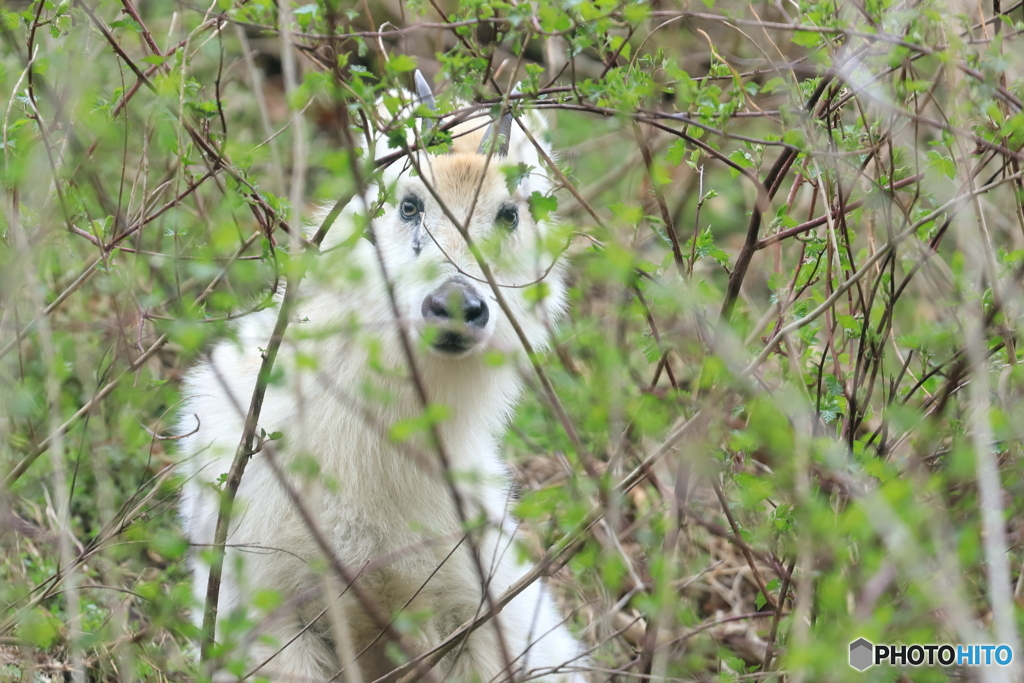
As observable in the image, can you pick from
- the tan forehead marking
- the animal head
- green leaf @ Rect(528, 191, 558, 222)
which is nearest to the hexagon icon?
the animal head

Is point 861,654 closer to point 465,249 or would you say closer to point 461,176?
point 465,249

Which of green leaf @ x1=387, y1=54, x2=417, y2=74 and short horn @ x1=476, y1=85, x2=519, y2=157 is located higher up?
green leaf @ x1=387, y1=54, x2=417, y2=74

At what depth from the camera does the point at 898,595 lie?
11.5ft

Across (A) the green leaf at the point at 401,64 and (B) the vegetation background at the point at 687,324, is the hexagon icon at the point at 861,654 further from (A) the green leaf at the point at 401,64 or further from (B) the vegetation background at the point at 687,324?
(A) the green leaf at the point at 401,64

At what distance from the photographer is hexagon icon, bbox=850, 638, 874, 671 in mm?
2977

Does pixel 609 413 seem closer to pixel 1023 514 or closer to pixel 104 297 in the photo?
pixel 1023 514

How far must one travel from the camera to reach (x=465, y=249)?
3.99 metres

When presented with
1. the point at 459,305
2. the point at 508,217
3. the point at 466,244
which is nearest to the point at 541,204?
the point at 459,305

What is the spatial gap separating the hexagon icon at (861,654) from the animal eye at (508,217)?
231 cm

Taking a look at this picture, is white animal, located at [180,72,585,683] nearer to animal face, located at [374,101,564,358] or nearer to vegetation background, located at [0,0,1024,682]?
animal face, located at [374,101,564,358]

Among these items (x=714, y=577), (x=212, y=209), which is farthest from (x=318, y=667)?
(x=212, y=209)

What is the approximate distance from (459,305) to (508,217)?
1.04m

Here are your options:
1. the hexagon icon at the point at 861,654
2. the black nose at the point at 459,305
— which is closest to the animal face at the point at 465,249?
the black nose at the point at 459,305

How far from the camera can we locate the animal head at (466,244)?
3635 millimetres
